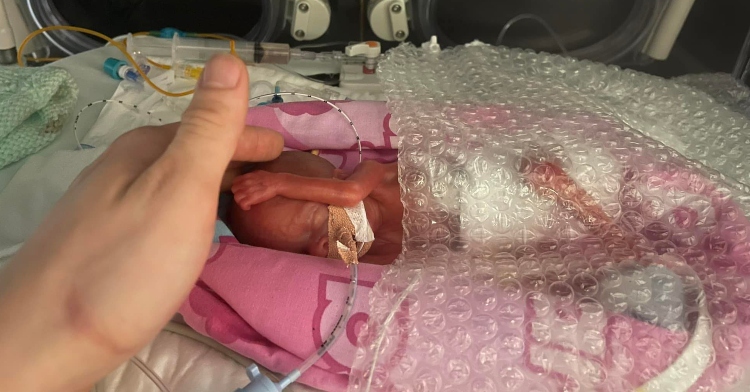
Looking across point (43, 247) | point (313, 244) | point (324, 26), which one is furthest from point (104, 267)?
point (324, 26)

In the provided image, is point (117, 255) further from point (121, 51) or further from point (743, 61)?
point (743, 61)

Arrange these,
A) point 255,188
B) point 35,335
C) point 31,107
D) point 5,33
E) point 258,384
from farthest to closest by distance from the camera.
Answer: point 5,33 < point 31,107 < point 255,188 < point 258,384 < point 35,335

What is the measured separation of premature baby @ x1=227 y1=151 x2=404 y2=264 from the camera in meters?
0.88

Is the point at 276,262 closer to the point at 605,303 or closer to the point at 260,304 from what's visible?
the point at 260,304

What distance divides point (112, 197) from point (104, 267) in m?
0.06

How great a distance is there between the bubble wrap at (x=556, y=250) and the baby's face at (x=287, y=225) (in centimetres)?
15

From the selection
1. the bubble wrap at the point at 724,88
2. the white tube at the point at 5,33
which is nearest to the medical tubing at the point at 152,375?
the white tube at the point at 5,33

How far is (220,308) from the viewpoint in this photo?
82 centimetres

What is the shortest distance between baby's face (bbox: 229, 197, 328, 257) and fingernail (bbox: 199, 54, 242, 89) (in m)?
0.42

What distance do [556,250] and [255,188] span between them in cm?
47

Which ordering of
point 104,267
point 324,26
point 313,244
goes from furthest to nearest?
point 324,26 → point 313,244 → point 104,267

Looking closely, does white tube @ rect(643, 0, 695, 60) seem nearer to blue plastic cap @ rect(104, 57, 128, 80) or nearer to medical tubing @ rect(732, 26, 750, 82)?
medical tubing @ rect(732, 26, 750, 82)

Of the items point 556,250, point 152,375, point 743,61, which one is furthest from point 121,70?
point 743,61

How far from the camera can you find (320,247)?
92 centimetres
